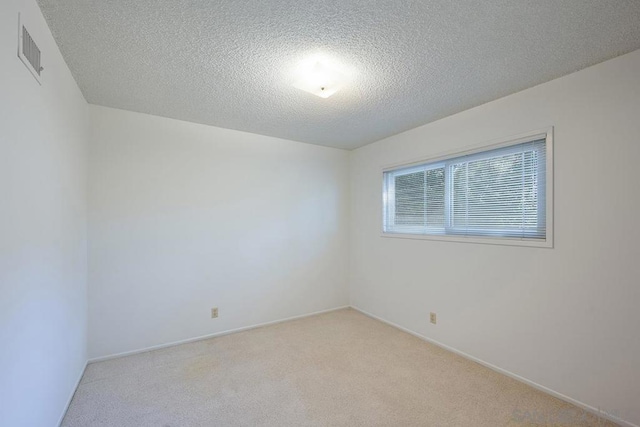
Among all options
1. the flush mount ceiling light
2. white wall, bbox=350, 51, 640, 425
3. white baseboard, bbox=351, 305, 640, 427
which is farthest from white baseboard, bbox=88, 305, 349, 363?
the flush mount ceiling light

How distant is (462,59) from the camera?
182 cm

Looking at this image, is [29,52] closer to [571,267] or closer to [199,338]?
[199,338]

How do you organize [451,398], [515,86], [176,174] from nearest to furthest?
[451,398] → [515,86] → [176,174]

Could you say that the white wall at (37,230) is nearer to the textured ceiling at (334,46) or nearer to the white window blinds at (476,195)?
the textured ceiling at (334,46)

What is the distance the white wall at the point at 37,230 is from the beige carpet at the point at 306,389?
1.39 ft

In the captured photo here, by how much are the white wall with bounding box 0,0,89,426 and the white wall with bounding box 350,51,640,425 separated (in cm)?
312

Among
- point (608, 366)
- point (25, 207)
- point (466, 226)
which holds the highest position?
point (25, 207)

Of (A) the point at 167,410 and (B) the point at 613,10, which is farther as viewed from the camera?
(A) the point at 167,410

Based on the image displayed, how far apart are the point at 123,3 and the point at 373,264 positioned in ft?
11.3

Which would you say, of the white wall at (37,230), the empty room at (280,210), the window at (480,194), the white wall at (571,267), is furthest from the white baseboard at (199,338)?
the white wall at (571,267)

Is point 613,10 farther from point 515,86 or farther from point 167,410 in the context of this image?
point 167,410

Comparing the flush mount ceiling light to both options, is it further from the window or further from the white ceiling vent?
the window

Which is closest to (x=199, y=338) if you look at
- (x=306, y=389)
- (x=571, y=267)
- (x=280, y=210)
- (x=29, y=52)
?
(x=306, y=389)

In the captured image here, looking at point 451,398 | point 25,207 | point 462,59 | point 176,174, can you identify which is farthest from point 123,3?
point 451,398
